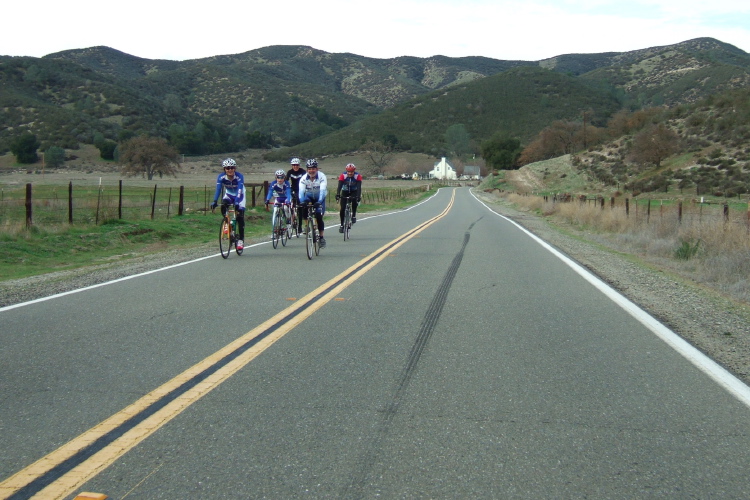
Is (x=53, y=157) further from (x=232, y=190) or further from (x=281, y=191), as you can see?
(x=232, y=190)

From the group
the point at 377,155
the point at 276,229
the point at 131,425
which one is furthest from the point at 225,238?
the point at 377,155

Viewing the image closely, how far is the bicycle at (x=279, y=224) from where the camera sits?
16.7m

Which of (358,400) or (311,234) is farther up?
(311,234)

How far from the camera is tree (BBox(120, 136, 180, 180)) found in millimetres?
63688

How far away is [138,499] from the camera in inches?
144

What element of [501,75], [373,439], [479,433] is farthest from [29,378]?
[501,75]

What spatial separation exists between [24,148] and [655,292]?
6669 cm

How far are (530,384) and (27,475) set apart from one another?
367cm

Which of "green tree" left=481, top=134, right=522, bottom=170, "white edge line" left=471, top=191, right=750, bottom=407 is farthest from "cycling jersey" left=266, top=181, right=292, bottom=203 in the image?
"green tree" left=481, top=134, right=522, bottom=170

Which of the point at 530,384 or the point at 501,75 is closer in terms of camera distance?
the point at 530,384

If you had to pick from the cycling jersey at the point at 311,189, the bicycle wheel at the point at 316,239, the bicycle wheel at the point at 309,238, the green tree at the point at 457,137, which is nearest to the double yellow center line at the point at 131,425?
the bicycle wheel at the point at 309,238

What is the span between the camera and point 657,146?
186 feet

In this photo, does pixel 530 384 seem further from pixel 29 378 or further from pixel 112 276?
pixel 112 276

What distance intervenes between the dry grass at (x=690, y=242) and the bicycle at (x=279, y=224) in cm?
854
